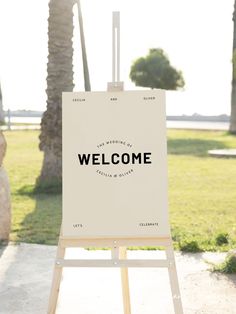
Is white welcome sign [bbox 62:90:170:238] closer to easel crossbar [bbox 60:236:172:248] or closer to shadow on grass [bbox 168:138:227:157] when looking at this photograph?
easel crossbar [bbox 60:236:172:248]

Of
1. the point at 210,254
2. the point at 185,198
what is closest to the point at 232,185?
the point at 185,198

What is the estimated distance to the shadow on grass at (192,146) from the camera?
78.4ft

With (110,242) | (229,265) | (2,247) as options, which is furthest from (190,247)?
(110,242)

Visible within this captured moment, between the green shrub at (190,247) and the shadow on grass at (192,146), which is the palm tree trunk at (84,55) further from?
the green shrub at (190,247)

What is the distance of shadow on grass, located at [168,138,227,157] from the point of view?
23.9 meters

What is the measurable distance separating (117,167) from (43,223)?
5.65 m

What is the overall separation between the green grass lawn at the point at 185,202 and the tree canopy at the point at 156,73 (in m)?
21.3

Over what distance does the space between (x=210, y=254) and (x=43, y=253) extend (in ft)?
6.66

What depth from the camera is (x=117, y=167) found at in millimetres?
5527

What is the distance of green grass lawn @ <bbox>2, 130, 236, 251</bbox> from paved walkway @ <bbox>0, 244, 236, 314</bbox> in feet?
3.65

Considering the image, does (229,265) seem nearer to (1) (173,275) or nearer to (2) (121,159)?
(1) (173,275)

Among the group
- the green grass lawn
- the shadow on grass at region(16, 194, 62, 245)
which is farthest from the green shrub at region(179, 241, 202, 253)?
the shadow on grass at region(16, 194, 62, 245)

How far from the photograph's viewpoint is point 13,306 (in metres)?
6.52

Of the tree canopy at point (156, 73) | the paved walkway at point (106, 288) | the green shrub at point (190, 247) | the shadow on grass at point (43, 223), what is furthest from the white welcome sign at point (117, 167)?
the tree canopy at point (156, 73)
